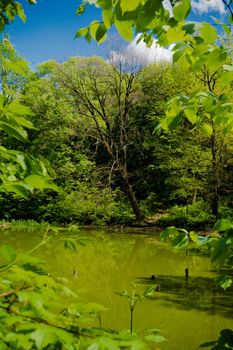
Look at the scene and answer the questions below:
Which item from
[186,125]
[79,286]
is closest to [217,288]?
[79,286]

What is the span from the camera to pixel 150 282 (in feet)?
31.5

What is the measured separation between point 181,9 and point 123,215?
20849 millimetres

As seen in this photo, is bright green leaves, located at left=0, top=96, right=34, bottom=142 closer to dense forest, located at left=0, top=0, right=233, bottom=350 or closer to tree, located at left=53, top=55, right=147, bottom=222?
dense forest, located at left=0, top=0, right=233, bottom=350

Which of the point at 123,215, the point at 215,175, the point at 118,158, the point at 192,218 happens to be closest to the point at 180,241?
the point at 192,218

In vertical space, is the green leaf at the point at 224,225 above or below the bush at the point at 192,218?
above

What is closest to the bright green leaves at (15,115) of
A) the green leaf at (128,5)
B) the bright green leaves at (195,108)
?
the green leaf at (128,5)

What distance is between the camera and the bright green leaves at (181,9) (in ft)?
4.53

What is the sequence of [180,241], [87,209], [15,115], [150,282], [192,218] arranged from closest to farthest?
1. [15,115]
2. [180,241]
3. [150,282]
4. [192,218]
5. [87,209]

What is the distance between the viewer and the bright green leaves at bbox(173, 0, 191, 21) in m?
1.38

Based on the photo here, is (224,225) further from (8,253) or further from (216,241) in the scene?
(8,253)

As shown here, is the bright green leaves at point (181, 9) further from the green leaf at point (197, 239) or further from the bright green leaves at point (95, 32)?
the green leaf at point (197, 239)

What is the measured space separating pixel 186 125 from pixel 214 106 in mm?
21139

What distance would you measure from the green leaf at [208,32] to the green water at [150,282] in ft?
12.6

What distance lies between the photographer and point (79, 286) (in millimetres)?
9188
